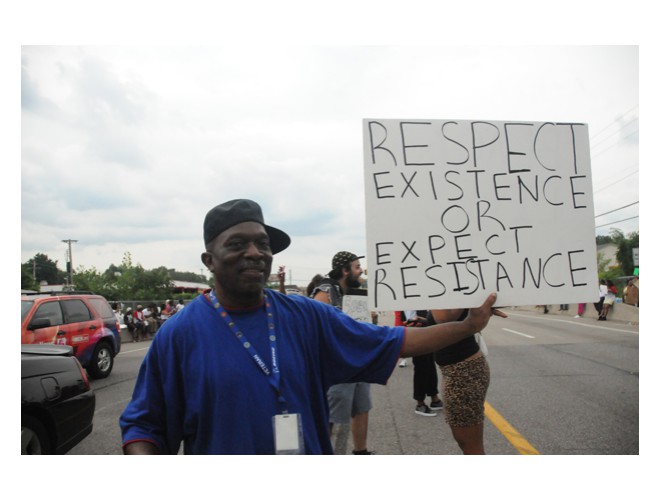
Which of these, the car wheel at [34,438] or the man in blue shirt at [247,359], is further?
the car wheel at [34,438]

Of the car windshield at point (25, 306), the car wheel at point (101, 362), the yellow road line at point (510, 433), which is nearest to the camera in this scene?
the yellow road line at point (510, 433)

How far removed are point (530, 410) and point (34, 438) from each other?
5.17 m

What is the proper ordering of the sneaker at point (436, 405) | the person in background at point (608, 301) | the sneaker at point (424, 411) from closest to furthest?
the sneaker at point (424, 411), the sneaker at point (436, 405), the person in background at point (608, 301)

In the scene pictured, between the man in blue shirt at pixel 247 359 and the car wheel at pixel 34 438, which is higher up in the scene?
the man in blue shirt at pixel 247 359

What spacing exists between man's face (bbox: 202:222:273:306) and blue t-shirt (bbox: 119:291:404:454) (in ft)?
0.27

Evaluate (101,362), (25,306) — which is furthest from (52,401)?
(101,362)

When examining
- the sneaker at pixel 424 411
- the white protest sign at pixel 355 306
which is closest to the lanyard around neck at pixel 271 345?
the white protest sign at pixel 355 306

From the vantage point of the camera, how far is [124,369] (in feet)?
35.6

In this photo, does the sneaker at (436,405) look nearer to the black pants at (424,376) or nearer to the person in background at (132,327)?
the black pants at (424,376)

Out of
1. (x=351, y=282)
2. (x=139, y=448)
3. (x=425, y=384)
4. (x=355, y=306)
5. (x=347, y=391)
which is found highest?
(x=351, y=282)

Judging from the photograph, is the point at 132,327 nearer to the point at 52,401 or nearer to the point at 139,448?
the point at 52,401

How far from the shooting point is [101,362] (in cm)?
955

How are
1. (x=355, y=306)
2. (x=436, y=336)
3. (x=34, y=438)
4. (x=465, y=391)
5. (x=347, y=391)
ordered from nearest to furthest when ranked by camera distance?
(x=436, y=336) → (x=465, y=391) → (x=34, y=438) → (x=347, y=391) → (x=355, y=306)

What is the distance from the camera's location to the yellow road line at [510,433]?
13.5ft
